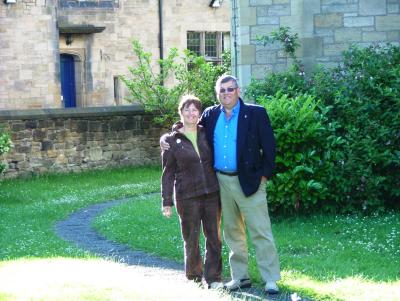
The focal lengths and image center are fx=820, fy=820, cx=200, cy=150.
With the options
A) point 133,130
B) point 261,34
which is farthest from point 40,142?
point 261,34

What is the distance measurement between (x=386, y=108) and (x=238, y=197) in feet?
16.4

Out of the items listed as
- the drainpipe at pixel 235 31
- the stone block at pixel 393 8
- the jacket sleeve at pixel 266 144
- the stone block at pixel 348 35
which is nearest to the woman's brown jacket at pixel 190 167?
the jacket sleeve at pixel 266 144

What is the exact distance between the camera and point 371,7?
14.0 m

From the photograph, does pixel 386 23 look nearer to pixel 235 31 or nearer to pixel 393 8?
pixel 393 8

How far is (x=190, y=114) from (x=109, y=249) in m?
3.30

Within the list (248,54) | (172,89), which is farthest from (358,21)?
(172,89)

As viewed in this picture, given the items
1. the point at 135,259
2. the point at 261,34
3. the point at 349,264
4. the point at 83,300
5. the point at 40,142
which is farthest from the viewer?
the point at 40,142

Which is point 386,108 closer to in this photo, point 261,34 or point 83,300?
point 261,34

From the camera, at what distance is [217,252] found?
308 inches

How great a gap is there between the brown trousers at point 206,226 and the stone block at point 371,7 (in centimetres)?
721

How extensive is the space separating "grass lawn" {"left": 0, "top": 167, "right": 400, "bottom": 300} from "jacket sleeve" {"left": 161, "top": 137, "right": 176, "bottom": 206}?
0.83 metres

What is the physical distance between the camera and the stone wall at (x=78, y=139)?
65.5 feet

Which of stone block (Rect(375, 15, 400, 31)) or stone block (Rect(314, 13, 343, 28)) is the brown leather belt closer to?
stone block (Rect(314, 13, 343, 28))

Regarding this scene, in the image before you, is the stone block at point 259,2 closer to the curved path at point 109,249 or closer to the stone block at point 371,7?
the stone block at point 371,7
